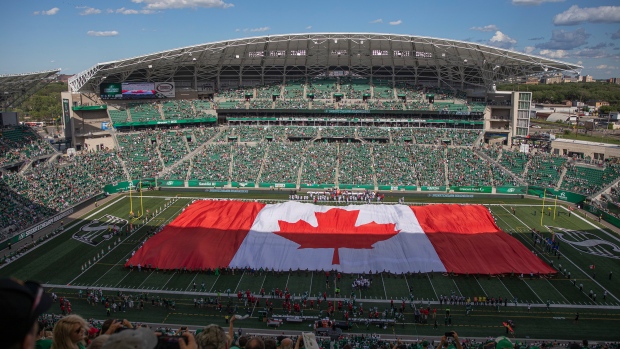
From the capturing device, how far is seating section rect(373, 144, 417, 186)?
54.8 meters

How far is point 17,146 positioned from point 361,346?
163ft

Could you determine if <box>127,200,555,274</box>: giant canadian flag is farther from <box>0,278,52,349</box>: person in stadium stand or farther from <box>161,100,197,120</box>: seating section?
<box>161,100,197,120</box>: seating section

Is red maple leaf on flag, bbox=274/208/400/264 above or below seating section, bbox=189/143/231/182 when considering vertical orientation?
below

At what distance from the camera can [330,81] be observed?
2960 inches

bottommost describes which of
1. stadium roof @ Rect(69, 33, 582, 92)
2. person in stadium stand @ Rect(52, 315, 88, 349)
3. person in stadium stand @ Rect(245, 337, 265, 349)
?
person in stadium stand @ Rect(245, 337, 265, 349)

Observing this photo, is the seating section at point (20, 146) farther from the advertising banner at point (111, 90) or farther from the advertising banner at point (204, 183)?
the advertising banner at point (204, 183)

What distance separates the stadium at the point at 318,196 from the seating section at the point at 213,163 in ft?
0.89

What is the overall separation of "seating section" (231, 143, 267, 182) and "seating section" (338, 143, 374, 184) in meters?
10.4

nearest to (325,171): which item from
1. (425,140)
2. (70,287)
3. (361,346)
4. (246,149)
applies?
(246,149)

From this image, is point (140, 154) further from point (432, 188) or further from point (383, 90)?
point (383, 90)

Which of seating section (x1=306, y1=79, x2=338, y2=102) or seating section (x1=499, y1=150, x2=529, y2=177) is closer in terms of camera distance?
seating section (x1=499, y1=150, x2=529, y2=177)

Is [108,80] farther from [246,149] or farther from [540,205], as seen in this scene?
[540,205]

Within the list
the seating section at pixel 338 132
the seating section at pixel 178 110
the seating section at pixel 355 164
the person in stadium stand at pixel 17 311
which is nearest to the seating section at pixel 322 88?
the seating section at pixel 338 132

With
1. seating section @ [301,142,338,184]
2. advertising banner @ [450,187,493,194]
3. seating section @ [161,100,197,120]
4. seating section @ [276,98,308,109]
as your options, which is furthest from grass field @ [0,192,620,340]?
seating section @ [276,98,308,109]
